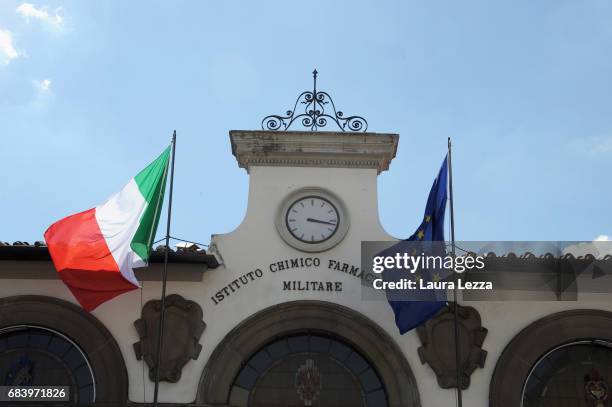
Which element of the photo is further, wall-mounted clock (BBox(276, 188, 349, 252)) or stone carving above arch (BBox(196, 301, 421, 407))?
wall-mounted clock (BBox(276, 188, 349, 252))

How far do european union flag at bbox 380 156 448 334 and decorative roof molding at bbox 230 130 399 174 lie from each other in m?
1.49

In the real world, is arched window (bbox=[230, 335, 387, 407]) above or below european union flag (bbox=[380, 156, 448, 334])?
below

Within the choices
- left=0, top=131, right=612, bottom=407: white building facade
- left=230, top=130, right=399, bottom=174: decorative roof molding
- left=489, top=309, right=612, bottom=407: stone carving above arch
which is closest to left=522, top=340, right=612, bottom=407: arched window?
left=0, top=131, right=612, bottom=407: white building facade

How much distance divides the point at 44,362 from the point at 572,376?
8.79 metres

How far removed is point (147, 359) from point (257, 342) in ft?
5.99

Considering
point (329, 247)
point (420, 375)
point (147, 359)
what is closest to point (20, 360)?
point (147, 359)

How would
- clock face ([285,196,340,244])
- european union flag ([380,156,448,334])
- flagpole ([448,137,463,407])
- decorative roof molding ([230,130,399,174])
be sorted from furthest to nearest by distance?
decorative roof molding ([230,130,399,174]) → clock face ([285,196,340,244]) → european union flag ([380,156,448,334]) → flagpole ([448,137,463,407])

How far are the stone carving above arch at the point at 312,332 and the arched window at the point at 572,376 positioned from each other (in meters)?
2.03

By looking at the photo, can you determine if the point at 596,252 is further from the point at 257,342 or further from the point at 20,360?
the point at 20,360

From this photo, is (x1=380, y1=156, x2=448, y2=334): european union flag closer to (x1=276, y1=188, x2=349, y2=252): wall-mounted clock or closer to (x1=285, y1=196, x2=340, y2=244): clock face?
(x1=276, y1=188, x2=349, y2=252): wall-mounted clock

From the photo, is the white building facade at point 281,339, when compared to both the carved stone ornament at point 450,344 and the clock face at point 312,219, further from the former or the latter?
the clock face at point 312,219

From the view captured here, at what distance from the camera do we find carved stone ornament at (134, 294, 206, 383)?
44.9 feet

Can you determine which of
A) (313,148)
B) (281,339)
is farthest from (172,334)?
(313,148)

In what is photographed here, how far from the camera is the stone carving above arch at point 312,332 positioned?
13602mm
